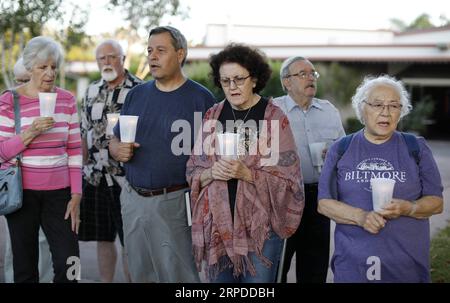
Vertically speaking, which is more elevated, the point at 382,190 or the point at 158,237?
the point at 382,190

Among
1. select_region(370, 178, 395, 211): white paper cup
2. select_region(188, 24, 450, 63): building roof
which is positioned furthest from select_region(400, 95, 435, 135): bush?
select_region(370, 178, 395, 211): white paper cup

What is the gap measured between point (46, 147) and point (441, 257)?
354 centimetres

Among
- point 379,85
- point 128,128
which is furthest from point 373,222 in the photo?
point 128,128

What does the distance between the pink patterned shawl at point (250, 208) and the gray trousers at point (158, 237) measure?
426 millimetres

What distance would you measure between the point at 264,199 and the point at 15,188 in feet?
4.79

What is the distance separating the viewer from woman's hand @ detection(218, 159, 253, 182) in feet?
10.3

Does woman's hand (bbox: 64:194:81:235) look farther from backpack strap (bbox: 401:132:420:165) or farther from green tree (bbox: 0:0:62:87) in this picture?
green tree (bbox: 0:0:62:87)

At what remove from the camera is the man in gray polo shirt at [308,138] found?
4309 millimetres

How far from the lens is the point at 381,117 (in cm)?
296

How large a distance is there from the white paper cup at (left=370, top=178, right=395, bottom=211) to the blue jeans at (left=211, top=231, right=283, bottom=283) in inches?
29.8

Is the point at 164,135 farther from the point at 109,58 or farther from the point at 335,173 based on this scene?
the point at 109,58

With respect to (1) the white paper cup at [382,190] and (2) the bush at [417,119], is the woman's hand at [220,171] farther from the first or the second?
(2) the bush at [417,119]

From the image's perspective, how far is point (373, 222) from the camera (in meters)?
2.81
